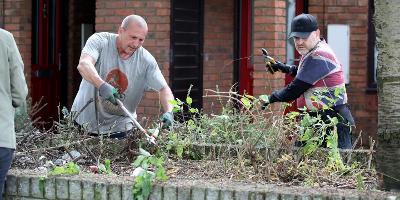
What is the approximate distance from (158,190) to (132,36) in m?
2.01

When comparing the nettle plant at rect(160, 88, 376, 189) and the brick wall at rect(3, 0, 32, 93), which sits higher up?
the brick wall at rect(3, 0, 32, 93)

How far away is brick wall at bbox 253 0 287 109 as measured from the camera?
31.3ft

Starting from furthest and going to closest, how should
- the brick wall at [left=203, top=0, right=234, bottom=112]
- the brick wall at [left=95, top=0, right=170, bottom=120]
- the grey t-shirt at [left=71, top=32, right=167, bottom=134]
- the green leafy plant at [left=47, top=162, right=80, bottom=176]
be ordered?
the brick wall at [left=203, top=0, right=234, bottom=112]
the brick wall at [left=95, top=0, right=170, bottom=120]
the grey t-shirt at [left=71, top=32, right=167, bottom=134]
the green leafy plant at [left=47, top=162, right=80, bottom=176]

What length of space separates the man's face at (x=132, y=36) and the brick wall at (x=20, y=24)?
439 cm

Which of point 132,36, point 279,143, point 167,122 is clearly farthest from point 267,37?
point 279,143

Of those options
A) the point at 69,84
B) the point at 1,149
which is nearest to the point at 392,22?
the point at 1,149

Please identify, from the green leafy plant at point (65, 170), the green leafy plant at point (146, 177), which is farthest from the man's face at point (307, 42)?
the green leafy plant at point (65, 170)

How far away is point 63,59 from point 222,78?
101 inches

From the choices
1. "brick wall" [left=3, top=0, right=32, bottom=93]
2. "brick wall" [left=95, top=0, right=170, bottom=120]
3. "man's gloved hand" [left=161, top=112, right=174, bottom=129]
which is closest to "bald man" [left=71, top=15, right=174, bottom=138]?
"man's gloved hand" [left=161, top=112, right=174, bottom=129]

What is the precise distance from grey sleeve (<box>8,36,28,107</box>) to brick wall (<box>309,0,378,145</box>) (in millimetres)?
6297

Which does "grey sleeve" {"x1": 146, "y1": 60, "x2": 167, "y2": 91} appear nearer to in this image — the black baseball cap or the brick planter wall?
the black baseball cap

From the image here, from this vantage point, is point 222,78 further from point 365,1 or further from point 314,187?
point 314,187

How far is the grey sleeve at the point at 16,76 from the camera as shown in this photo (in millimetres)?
5105

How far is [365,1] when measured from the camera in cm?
1098
